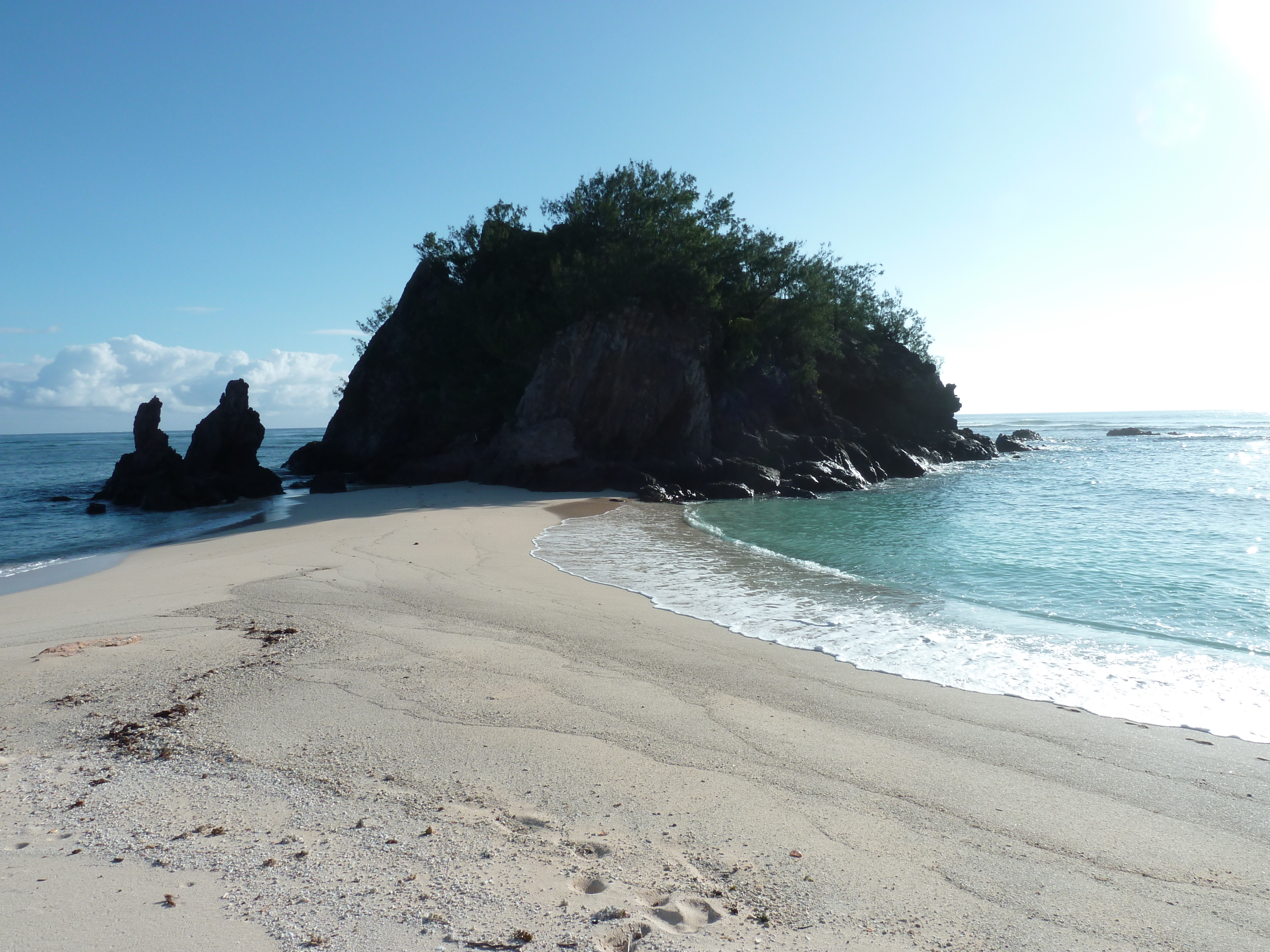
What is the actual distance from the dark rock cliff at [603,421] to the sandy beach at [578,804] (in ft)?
63.3

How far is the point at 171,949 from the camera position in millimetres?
2586

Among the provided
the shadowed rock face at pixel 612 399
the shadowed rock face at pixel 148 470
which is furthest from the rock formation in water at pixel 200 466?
the shadowed rock face at pixel 612 399

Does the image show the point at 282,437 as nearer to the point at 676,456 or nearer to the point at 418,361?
the point at 418,361

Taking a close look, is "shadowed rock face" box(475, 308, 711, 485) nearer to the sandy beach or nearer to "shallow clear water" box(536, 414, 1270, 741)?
"shallow clear water" box(536, 414, 1270, 741)

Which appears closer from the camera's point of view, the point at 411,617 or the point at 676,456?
the point at 411,617

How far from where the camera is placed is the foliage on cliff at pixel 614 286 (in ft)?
100

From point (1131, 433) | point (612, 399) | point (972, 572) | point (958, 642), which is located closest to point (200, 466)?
point (612, 399)

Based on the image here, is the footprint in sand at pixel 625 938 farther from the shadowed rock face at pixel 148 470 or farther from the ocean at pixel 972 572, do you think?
the shadowed rock face at pixel 148 470

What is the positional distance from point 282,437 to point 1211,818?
149086mm

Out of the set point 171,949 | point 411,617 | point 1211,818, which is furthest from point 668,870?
point 411,617

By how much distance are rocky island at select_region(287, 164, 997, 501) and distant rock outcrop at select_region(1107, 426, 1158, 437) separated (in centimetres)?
5108

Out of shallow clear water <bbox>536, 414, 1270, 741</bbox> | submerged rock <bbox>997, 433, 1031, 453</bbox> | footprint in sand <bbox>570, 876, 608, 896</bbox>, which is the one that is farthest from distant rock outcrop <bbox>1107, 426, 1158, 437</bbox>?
footprint in sand <bbox>570, 876, 608, 896</bbox>

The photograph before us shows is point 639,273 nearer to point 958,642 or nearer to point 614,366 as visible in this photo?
point 614,366

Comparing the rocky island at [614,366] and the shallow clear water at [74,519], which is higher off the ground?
the rocky island at [614,366]
